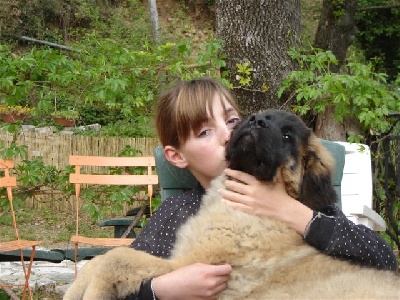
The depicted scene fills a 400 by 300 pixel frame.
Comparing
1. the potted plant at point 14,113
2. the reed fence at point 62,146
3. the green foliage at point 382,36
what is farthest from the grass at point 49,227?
the green foliage at point 382,36

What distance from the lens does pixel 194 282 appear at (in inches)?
87.2

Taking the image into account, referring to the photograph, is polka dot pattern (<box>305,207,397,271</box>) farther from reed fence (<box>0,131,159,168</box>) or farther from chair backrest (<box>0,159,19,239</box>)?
reed fence (<box>0,131,159,168</box>)

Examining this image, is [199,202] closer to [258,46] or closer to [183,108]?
[183,108]

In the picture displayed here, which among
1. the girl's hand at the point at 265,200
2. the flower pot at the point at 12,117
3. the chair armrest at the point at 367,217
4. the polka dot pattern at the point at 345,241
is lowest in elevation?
the chair armrest at the point at 367,217

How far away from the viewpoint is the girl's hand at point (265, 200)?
93.9 inches

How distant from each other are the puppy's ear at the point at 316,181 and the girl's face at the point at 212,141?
0.35 metres

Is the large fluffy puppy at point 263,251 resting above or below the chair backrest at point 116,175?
above

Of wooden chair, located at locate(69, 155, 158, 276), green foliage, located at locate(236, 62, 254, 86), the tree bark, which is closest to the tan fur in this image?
green foliage, located at locate(236, 62, 254, 86)

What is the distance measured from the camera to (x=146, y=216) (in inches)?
241

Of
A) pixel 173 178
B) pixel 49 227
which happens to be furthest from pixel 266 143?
pixel 49 227

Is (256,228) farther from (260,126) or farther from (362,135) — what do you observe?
(362,135)

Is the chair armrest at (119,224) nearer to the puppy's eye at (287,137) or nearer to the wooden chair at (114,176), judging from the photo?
the wooden chair at (114,176)

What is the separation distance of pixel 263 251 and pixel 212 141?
0.59 metres

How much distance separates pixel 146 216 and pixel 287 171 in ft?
12.5
